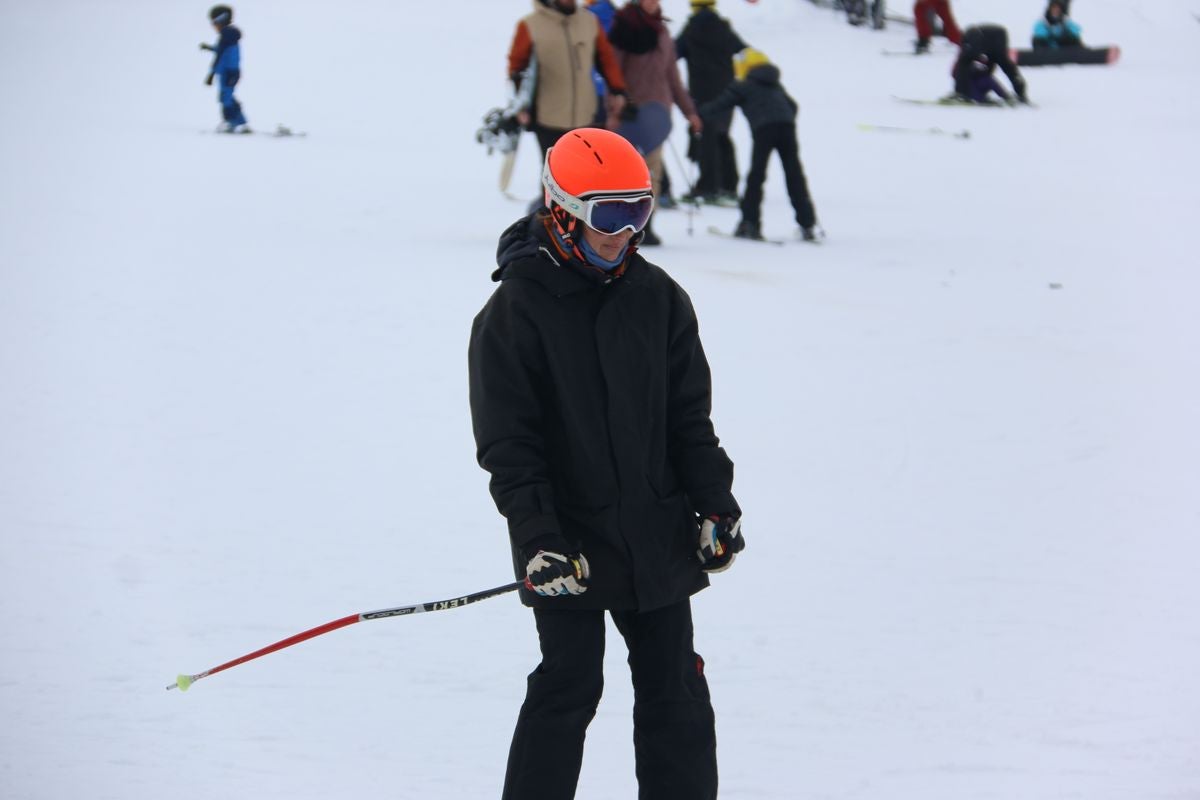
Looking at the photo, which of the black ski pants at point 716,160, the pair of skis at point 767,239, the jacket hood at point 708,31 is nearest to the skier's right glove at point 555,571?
the pair of skis at point 767,239

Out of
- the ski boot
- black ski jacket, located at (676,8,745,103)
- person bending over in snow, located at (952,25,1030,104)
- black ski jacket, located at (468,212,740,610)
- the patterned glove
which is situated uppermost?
black ski jacket, located at (468,212,740,610)

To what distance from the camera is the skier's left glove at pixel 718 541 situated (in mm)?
2758

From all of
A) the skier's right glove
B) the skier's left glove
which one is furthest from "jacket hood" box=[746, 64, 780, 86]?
the skier's right glove

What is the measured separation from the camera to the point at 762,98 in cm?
1005

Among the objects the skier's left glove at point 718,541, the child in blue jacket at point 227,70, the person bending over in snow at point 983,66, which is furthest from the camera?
the person bending over in snow at point 983,66

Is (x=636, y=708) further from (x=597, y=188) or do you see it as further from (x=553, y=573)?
(x=597, y=188)

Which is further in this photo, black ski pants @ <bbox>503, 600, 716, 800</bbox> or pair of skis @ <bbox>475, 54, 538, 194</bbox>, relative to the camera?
pair of skis @ <bbox>475, 54, 538, 194</bbox>

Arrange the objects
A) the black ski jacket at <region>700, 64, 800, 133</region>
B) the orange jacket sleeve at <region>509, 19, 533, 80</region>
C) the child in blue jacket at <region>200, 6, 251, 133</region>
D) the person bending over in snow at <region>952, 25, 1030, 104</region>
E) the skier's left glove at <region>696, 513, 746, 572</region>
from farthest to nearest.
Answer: the person bending over in snow at <region>952, 25, 1030, 104</region> < the child in blue jacket at <region>200, 6, 251, 133</region> < the black ski jacket at <region>700, 64, 800, 133</region> < the orange jacket sleeve at <region>509, 19, 533, 80</region> < the skier's left glove at <region>696, 513, 746, 572</region>

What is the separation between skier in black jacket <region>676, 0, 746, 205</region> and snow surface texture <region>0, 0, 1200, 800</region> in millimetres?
787

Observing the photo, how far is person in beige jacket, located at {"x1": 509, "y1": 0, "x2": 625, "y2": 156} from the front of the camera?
8438mm

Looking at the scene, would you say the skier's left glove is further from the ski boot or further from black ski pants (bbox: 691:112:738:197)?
black ski pants (bbox: 691:112:738:197)

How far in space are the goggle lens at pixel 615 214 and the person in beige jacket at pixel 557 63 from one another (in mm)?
5861

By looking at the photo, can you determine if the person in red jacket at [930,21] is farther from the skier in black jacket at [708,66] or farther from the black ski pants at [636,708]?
the black ski pants at [636,708]

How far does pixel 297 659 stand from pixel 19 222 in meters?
6.34
